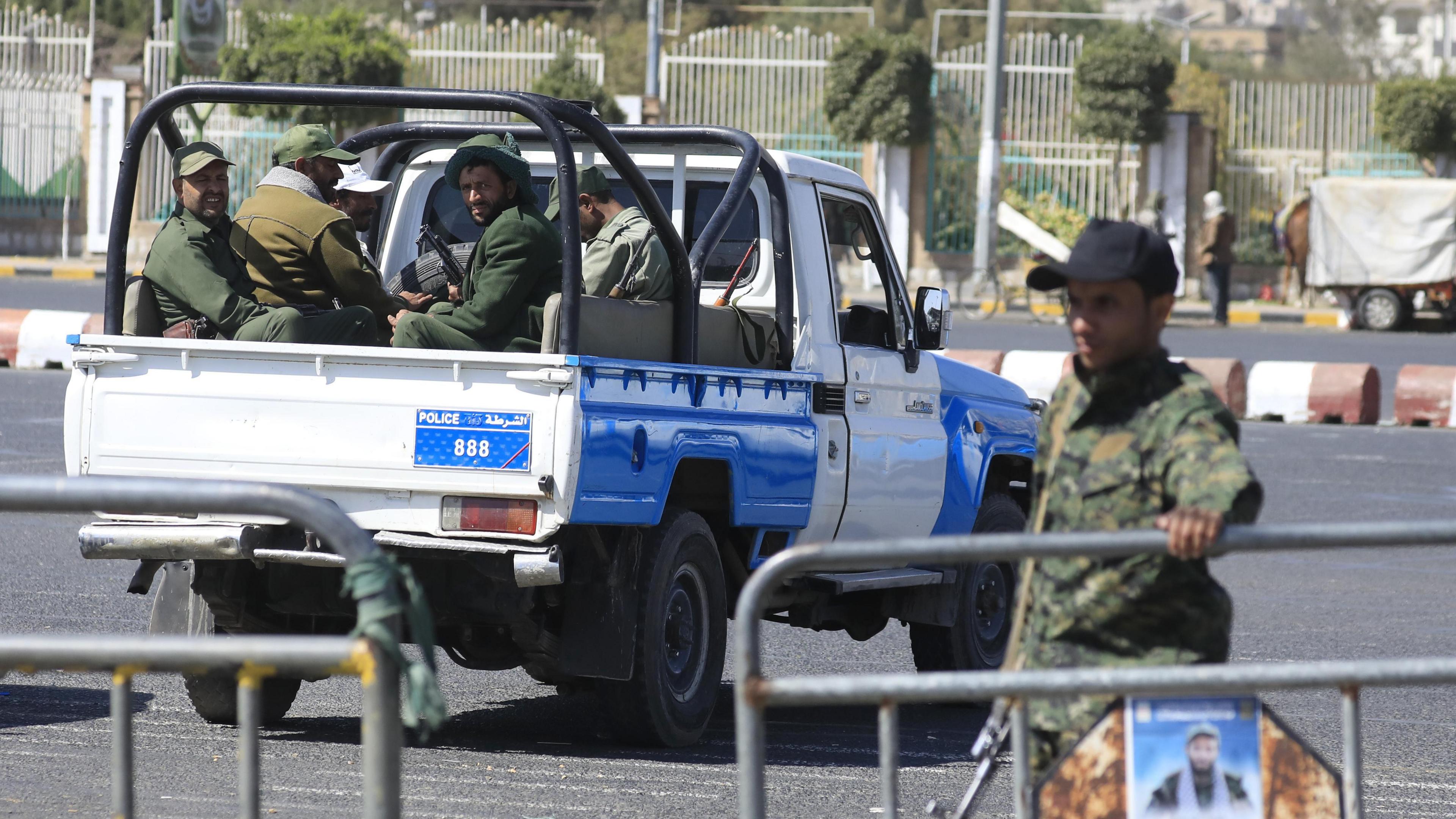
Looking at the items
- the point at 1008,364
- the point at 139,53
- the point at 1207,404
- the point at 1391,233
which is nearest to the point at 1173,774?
the point at 1207,404

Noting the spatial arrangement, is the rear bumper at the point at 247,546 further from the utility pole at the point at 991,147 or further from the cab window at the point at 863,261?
the utility pole at the point at 991,147

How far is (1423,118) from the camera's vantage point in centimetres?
3272

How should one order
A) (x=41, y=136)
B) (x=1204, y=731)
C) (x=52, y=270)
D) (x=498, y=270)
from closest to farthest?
(x=1204, y=731)
(x=498, y=270)
(x=52, y=270)
(x=41, y=136)

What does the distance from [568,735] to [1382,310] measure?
24.4 metres

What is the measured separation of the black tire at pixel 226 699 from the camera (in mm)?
6613

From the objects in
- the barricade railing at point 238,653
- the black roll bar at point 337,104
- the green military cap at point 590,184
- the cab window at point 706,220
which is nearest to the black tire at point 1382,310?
the cab window at point 706,220

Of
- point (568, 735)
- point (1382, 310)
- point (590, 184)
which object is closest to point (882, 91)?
point (1382, 310)

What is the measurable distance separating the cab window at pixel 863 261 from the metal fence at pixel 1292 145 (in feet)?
91.1

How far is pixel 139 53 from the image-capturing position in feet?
174

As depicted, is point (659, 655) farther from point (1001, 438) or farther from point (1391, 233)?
point (1391, 233)

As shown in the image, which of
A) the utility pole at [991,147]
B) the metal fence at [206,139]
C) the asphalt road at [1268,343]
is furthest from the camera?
the metal fence at [206,139]

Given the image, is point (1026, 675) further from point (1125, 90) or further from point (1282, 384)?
point (1125, 90)

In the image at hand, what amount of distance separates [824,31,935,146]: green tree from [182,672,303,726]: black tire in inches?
1070

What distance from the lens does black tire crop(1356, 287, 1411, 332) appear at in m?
28.5
